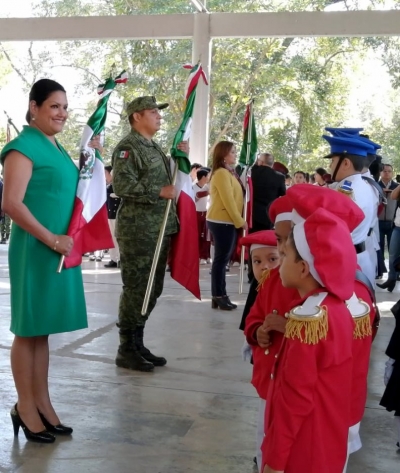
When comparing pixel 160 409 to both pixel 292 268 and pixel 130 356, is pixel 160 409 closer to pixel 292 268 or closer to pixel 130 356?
pixel 130 356

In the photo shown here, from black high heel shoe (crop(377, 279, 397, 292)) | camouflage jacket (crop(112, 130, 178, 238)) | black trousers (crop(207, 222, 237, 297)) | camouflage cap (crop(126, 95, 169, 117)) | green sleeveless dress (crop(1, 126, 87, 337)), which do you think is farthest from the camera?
black high heel shoe (crop(377, 279, 397, 292))

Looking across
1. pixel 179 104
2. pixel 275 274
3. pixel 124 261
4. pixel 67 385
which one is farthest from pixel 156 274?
pixel 179 104

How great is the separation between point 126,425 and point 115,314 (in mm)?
3269

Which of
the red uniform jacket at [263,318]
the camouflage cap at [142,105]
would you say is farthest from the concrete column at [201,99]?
the red uniform jacket at [263,318]

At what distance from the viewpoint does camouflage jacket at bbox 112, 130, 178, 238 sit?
4887mm

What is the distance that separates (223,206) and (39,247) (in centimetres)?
388

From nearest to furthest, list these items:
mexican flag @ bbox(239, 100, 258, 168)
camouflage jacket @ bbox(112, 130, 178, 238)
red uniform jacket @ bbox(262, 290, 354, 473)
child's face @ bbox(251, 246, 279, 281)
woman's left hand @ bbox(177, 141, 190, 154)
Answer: red uniform jacket @ bbox(262, 290, 354, 473) < child's face @ bbox(251, 246, 279, 281) < camouflage jacket @ bbox(112, 130, 178, 238) < woman's left hand @ bbox(177, 141, 190, 154) < mexican flag @ bbox(239, 100, 258, 168)

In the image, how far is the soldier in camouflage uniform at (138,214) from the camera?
4.92 meters

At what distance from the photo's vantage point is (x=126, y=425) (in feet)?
12.9

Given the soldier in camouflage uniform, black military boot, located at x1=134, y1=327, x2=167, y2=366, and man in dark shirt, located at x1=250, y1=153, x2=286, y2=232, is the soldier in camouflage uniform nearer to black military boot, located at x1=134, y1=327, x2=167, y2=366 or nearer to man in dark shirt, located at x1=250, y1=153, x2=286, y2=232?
black military boot, located at x1=134, y1=327, x2=167, y2=366

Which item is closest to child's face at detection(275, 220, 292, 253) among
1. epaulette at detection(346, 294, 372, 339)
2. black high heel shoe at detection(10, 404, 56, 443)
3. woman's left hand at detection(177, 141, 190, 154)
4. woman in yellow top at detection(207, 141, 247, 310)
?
epaulette at detection(346, 294, 372, 339)

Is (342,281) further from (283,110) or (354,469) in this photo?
(283,110)

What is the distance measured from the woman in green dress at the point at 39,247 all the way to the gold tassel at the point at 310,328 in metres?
1.56

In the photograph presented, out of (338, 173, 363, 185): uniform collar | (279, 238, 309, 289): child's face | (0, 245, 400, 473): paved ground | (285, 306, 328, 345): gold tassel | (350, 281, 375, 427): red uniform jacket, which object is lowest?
(0, 245, 400, 473): paved ground
